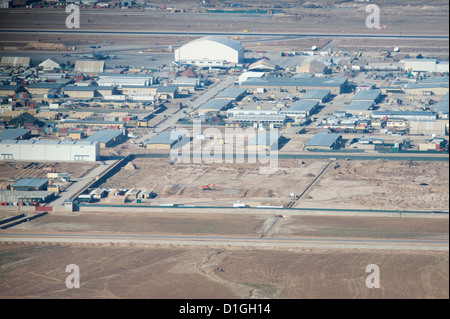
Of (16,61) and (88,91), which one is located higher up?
(16,61)

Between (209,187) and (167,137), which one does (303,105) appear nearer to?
(167,137)

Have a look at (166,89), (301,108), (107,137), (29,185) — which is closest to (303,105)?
(301,108)

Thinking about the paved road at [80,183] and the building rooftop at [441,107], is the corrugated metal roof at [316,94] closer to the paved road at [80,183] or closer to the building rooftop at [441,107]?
the building rooftop at [441,107]

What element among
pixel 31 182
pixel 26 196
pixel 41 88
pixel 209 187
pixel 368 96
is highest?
pixel 41 88

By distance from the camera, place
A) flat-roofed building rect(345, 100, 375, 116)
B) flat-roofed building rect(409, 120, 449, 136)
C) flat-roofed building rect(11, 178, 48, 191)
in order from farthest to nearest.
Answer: flat-roofed building rect(345, 100, 375, 116), flat-roofed building rect(409, 120, 449, 136), flat-roofed building rect(11, 178, 48, 191)

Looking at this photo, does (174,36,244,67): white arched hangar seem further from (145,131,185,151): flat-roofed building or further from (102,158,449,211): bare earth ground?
(102,158,449,211): bare earth ground

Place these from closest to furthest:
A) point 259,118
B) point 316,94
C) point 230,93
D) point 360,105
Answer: point 259,118
point 360,105
point 316,94
point 230,93

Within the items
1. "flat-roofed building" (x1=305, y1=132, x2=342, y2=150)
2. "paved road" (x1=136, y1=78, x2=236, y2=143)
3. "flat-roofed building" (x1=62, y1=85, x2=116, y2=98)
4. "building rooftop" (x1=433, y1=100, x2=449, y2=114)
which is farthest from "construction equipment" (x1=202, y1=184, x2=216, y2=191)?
"flat-roofed building" (x1=62, y1=85, x2=116, y2=98)

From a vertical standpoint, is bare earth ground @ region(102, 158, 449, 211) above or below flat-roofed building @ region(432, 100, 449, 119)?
below
